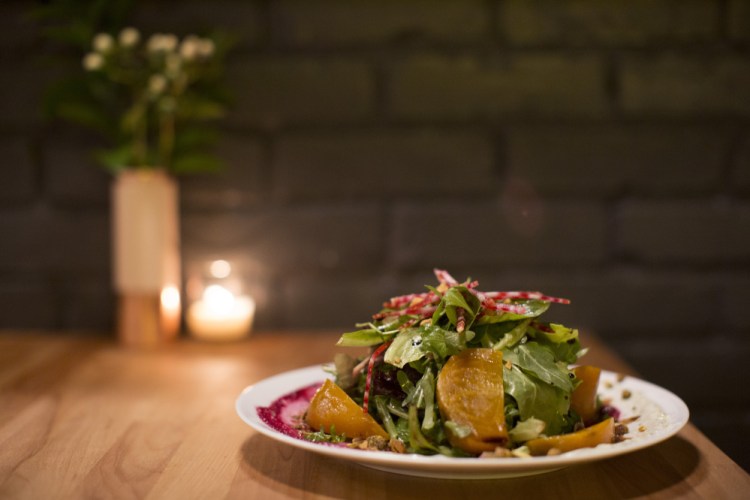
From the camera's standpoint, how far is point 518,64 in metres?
1.44

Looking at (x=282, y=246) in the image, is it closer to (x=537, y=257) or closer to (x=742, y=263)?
(x=537, y=257)

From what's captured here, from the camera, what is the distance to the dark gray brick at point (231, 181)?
4.75 feet

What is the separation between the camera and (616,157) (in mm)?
1450

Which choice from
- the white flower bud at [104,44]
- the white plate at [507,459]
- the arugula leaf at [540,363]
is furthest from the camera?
the white flower bud at [104,44]

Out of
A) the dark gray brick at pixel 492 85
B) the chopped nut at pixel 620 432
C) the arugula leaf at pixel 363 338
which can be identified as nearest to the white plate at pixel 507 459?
the chopped nut at pixel 620 432

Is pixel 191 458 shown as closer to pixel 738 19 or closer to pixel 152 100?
pixel 152 100

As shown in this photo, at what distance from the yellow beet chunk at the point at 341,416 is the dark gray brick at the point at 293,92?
82cm

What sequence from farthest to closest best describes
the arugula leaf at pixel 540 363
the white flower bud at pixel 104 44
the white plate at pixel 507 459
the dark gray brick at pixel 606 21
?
1. the dark gray brick at pixel 606 21
2. the white flower bud at pixel 104 44
3. the arugula leaf at pixel 540 363
4. the white plate at pixel 507 459

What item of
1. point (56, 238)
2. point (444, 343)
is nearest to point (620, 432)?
point (444, 343)

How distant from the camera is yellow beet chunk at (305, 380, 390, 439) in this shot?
70 centimetres

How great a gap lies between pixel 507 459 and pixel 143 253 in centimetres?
86

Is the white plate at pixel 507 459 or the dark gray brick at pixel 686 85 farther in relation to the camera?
the dark gray brick at pixel 686 85

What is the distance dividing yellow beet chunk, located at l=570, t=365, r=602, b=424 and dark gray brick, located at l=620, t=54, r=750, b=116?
33.0 inches

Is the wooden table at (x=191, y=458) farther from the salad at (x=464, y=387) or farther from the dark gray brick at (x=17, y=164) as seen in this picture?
the dark gray brick at (x=17, y=164)
